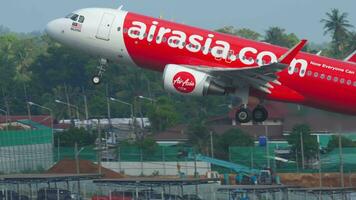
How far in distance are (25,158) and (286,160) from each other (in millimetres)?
19775

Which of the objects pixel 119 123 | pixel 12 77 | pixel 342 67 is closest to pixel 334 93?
pixel 342 67

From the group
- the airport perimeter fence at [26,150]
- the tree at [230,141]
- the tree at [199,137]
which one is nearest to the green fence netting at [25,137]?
the airport perimeter fence at [26,150]

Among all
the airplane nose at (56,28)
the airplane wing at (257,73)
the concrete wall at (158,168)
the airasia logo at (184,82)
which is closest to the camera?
the airplane wing at (257,73)

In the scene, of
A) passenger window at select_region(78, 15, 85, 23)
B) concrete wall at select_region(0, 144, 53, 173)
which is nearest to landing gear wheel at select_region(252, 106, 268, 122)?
passenger window at select_region(78, 15, 85, 23)

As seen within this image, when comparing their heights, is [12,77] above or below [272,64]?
above

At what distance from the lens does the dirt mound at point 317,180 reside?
8712 centimetres

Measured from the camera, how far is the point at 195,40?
6569 cm

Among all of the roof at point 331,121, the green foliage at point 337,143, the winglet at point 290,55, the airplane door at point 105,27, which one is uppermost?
the airplane door at point 105,27

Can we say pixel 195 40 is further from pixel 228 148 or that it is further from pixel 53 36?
pixel 228 148

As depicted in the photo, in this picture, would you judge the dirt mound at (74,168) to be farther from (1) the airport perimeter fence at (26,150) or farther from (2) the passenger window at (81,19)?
→ (2) the passenger window at (81,19)

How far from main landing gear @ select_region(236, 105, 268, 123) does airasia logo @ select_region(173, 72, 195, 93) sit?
116 inches

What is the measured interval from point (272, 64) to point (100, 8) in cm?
1092

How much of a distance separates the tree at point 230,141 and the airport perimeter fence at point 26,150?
13528mm

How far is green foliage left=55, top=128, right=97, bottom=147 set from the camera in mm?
107500
